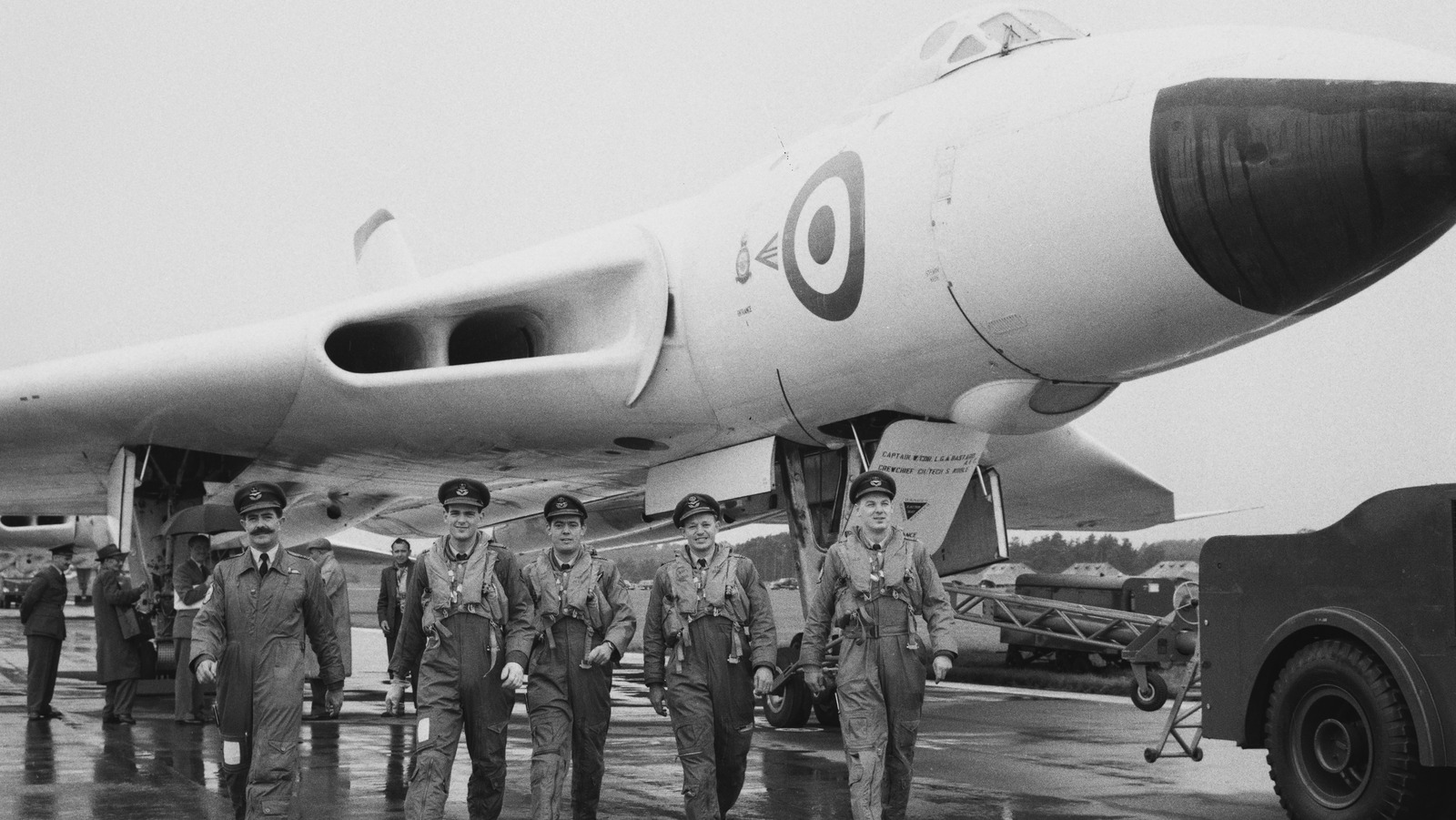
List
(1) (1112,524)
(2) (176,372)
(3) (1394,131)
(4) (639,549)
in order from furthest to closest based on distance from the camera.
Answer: (4) (639,549) → (1) (1112,524) → (2) (176,372) → (3) (1394,131)

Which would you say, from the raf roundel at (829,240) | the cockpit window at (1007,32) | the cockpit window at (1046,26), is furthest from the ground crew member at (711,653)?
the cockpit window at (1046,26)

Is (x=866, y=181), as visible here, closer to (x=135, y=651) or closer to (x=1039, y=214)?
(x=1039, y=214)

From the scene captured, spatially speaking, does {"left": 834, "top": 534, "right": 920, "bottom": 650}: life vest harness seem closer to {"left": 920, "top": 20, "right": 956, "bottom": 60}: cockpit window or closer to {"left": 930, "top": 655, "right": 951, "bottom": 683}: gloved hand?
{"left": 930, "top": 655, "right": 951, "bottom": 683}: gloved hand

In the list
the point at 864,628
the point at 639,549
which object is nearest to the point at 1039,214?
the point at 864,628

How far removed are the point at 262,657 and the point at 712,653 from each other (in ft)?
6.11

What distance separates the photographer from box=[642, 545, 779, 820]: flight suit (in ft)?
19.7

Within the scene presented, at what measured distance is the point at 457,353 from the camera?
1002 centimetres

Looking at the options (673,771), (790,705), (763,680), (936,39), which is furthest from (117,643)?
(936,39)

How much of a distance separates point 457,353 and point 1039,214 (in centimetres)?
482

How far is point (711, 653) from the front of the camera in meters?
6.11

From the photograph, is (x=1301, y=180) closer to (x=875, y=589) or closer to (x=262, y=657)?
(x=875, y=589)

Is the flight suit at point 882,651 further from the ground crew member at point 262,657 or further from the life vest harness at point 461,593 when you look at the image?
the ground crew member at point 262,657

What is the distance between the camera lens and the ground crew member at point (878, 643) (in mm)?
5727

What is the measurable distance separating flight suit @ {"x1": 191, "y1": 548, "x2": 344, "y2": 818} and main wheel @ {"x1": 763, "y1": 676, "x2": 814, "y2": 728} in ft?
14.2
